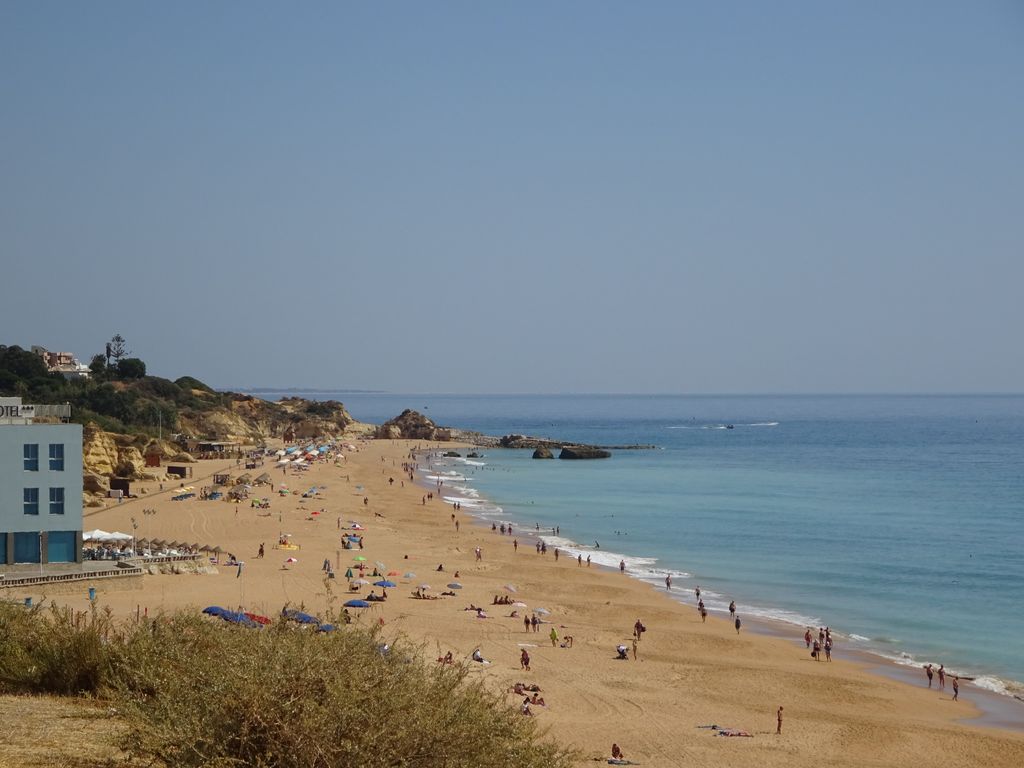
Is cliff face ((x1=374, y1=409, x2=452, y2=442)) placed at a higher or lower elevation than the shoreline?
higher

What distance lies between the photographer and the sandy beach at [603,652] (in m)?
19.8

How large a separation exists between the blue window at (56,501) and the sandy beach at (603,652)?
2.83 m

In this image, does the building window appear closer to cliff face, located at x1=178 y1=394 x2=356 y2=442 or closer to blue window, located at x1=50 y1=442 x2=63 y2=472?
blue window, located at x1=50 y1=442 x2=63 y2=472

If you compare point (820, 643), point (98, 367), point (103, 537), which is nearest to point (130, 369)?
point (98, 367)

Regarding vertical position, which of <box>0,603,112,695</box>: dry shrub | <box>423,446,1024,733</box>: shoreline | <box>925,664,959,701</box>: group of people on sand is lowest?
<box>423,446,1024,733</box>: shoreline

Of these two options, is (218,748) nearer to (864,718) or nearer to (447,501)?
(864,718)

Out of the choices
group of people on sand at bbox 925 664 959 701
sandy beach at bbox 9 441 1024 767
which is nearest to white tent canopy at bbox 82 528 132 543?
sandy beach at bbox 9 441 1024 767

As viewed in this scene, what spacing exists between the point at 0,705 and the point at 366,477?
67.9m

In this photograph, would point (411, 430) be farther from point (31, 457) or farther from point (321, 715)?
point (321, 715)

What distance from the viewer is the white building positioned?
94.3 ft

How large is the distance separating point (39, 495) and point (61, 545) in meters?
1.67

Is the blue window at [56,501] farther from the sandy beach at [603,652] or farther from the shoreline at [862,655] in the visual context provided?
the shoreline at [862,655]

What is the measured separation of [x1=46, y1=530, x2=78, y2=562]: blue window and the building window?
6.62 feet

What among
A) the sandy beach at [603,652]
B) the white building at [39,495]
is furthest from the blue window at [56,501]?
the sandy beach at [603,652]
